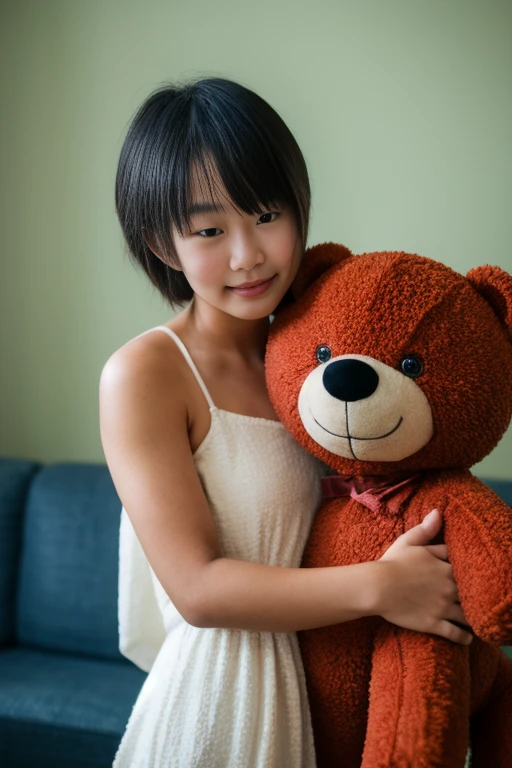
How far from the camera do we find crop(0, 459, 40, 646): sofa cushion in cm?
168

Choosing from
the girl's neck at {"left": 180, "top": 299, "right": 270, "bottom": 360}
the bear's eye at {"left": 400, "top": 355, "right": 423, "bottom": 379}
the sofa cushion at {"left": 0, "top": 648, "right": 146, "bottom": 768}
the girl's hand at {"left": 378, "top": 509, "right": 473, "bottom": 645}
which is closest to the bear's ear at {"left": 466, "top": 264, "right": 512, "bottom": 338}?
the bear's eye at {"left": 400, "top": 355, "right": 423, "bottom": 379}

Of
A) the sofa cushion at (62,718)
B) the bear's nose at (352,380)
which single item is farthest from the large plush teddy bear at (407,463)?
the sofa cushion at (62,718)

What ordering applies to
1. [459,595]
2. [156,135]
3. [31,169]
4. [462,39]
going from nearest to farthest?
[459,595]
[156,135]
[462,39]
[31,169]

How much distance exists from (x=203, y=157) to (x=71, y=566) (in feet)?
3.67

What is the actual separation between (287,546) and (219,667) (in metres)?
0.15

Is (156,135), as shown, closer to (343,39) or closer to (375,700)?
(375,700)

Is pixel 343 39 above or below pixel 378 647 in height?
above

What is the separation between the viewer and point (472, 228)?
5.05 feet

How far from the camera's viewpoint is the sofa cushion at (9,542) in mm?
1685

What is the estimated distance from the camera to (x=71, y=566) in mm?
1629

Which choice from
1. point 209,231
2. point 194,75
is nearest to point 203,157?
point 209,231

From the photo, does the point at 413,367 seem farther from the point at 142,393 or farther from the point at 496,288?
the point at 142,393

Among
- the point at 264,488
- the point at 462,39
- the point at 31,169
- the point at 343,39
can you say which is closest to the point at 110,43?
the point at 31,169

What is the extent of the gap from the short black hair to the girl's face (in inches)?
0.6
